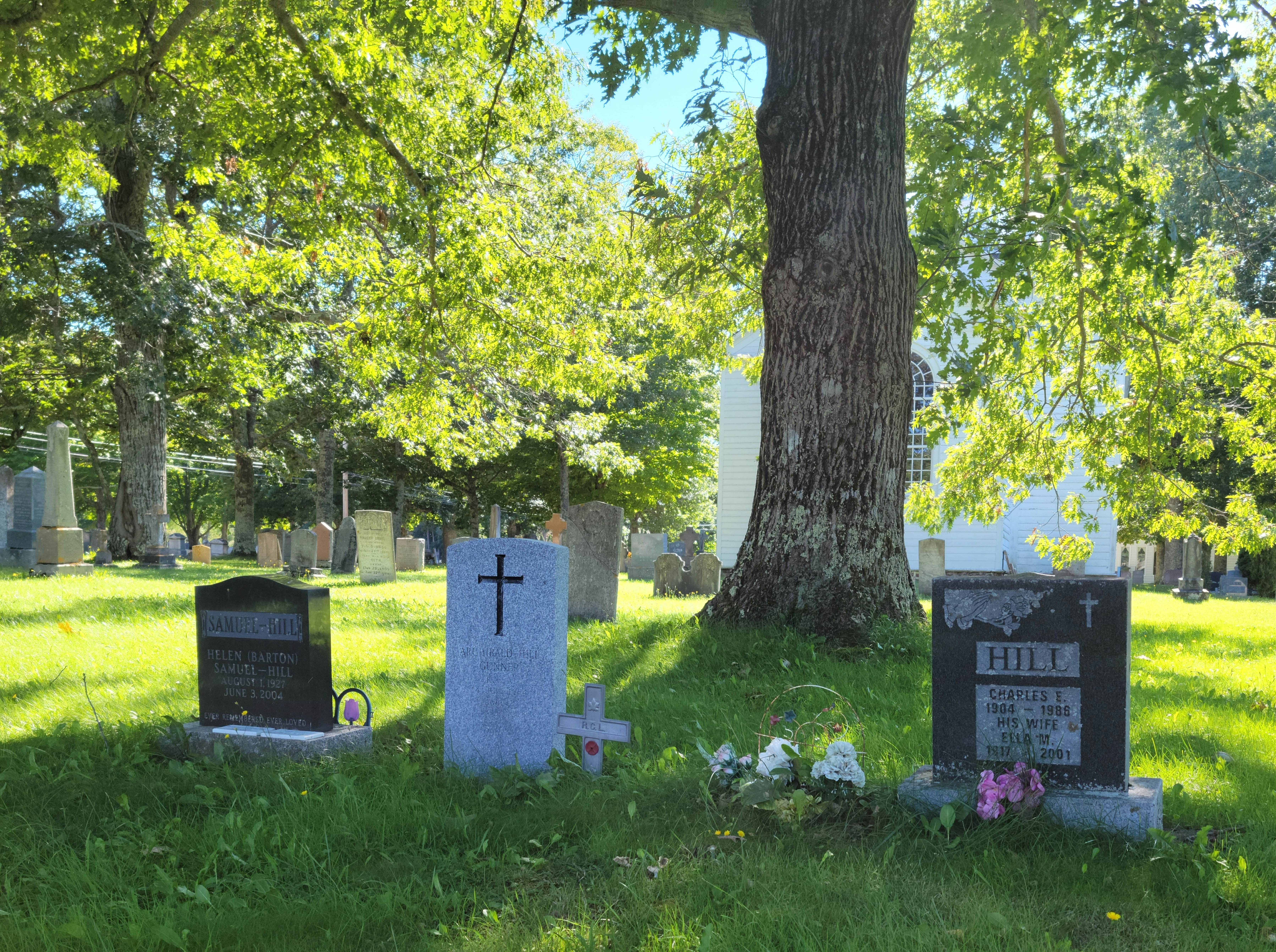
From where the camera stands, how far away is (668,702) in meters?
5.77

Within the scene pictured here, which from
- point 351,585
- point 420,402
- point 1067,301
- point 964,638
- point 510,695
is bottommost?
point 351,585

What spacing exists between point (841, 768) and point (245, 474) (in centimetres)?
2946

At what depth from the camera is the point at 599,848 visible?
3.57 meters

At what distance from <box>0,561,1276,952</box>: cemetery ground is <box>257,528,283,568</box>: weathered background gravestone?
56.2 feet

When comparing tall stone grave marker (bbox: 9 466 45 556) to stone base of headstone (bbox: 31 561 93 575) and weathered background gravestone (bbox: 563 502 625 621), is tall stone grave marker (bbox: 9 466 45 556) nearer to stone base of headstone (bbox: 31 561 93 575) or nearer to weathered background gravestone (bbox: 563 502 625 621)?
stone base of headstone (bbox: 31 561 93 575)

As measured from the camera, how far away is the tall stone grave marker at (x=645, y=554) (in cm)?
2461

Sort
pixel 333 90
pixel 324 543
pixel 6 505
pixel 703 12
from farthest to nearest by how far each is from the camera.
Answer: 1. pixel 324 543
2. pixel 6 505
3. pixel 333 90
4. pixel 703 12

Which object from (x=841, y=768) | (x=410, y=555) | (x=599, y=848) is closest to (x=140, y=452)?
(x=410, y=555)

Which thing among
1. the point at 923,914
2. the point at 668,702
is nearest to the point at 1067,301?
the point at 668,702

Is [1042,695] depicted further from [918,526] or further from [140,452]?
[140,452]

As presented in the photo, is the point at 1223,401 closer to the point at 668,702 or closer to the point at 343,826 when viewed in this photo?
the point at 668,702

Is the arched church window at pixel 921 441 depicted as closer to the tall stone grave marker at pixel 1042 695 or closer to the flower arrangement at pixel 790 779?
the tall stone grave marker at pixel 1042 695

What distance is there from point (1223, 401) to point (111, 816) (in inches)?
865

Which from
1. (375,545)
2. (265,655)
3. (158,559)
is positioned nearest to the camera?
(265,655)
